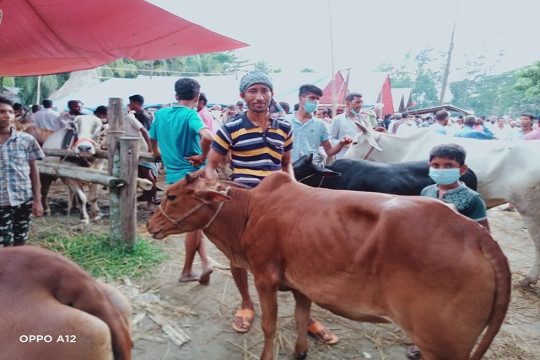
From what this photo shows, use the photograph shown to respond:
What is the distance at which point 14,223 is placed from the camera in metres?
3.76

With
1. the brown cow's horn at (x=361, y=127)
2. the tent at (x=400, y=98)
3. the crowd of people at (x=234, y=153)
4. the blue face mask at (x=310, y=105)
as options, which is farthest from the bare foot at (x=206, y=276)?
the tent at (x=400, y=98)

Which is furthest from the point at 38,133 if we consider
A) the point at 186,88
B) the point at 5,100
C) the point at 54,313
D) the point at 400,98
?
the point at 400,98

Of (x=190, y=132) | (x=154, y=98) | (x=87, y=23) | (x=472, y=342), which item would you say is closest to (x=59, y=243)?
(x=190, y=132)

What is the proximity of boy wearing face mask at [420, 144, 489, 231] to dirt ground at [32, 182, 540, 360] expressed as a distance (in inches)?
48.6

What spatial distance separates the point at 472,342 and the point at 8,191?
150 inches

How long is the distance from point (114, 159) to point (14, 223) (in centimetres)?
121

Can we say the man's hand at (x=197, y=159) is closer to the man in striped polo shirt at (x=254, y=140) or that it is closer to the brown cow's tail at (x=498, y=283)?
the man in striped polo shirt at (x=254, y=140)

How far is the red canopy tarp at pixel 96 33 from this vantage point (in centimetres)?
457

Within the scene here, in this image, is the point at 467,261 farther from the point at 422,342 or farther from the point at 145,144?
the point at 145,144

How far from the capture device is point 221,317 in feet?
11.2

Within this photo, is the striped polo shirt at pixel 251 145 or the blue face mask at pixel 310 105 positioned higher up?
the blue face mask at pixel 310 105

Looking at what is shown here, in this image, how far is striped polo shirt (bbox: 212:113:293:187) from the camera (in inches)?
115

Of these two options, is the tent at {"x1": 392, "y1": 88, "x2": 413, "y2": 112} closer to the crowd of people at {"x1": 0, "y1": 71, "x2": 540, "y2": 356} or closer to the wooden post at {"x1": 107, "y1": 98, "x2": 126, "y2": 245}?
the crowd of people at {"x1": 0, "y1": 71, "x2": 540, "y2": 356}

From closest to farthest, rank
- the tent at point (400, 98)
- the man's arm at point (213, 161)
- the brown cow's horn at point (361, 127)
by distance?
1. the man's arm at point (213, 161)
2. the brown cow's horn at point (361, 127)
3. the tent at point (400, 98)
